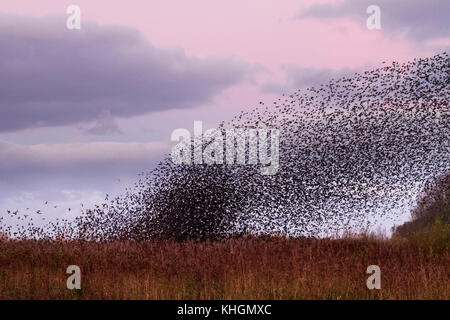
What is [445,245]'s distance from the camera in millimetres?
13312

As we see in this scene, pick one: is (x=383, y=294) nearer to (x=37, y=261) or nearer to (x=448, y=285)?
(x=448, y=285)

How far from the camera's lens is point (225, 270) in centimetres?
927

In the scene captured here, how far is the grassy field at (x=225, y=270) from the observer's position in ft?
25.8

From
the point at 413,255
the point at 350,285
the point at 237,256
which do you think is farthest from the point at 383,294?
the point at 413,255

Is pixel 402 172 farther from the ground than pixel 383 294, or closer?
farther from the ground

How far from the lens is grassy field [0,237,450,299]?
7.88 metres
